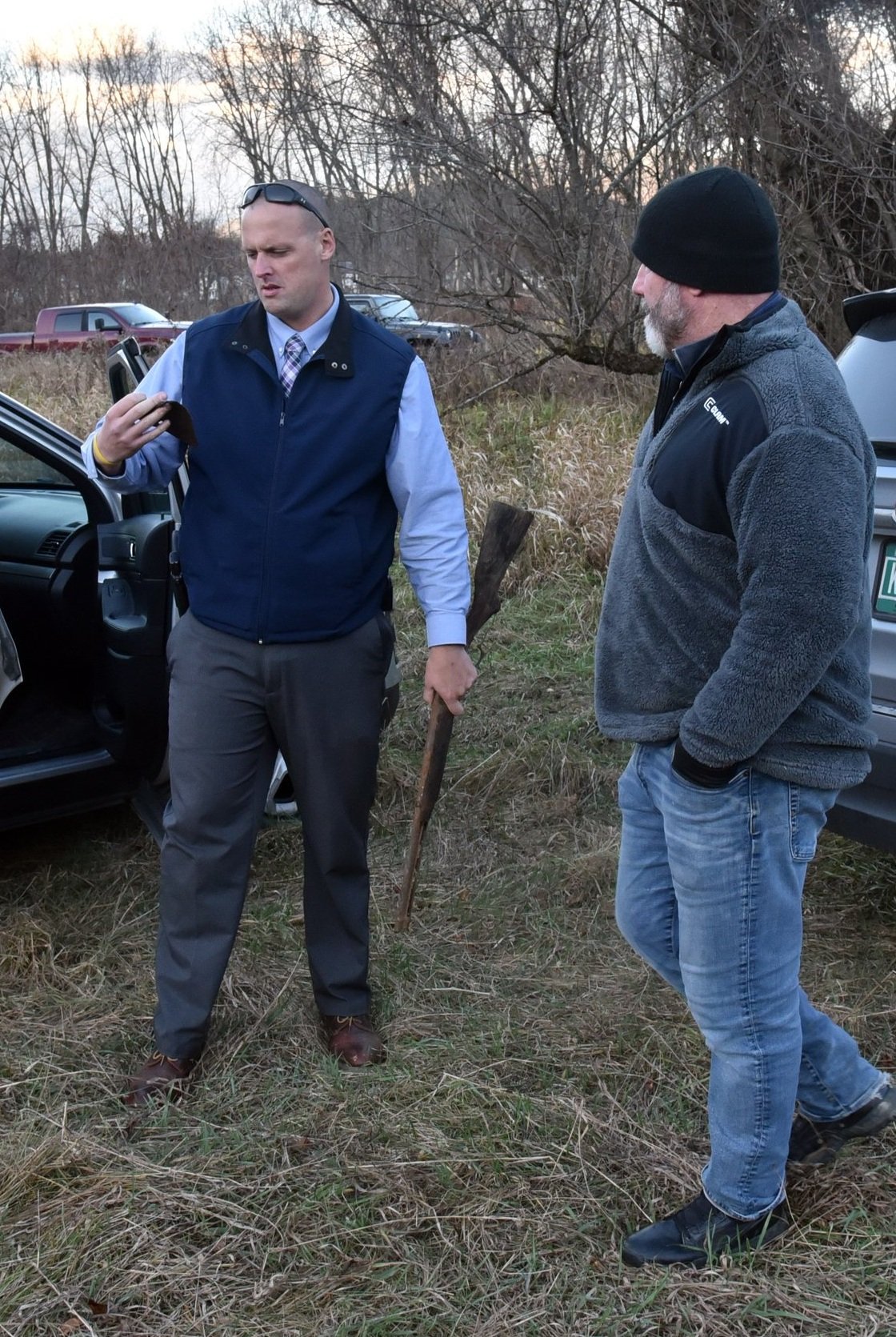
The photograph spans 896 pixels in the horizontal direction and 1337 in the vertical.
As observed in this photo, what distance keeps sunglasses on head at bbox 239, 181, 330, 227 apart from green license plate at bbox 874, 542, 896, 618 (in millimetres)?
1558

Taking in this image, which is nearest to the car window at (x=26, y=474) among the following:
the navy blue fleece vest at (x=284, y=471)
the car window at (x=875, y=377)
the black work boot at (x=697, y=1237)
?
the navy blue fleece vest at (x=284, y=471)

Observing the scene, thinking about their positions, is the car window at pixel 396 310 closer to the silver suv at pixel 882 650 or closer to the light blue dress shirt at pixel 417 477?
the silver suv at pixel 882 650

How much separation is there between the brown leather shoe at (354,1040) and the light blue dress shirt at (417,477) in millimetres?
998

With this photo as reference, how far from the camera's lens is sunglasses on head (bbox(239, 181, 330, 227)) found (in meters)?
2.89

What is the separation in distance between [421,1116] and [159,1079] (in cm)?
64

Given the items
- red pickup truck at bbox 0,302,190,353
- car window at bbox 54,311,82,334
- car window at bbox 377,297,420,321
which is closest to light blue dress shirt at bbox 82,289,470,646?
car window at bbox 377,297,420,321

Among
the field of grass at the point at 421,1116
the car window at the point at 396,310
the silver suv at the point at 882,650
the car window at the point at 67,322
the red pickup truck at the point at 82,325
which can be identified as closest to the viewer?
the field of grass at the point at 421,1116

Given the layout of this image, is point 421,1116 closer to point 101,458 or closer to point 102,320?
point 101,458

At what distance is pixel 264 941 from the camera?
3.88 m

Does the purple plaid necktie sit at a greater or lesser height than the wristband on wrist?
greater

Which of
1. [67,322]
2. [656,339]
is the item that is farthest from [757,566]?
[67,322]

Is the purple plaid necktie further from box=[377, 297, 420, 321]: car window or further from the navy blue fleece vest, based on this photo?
box=[377, 297, 420, 321]: car window

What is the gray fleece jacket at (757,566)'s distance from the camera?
79.7 inches

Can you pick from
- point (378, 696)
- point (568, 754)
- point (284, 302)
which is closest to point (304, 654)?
point (378, 696)
